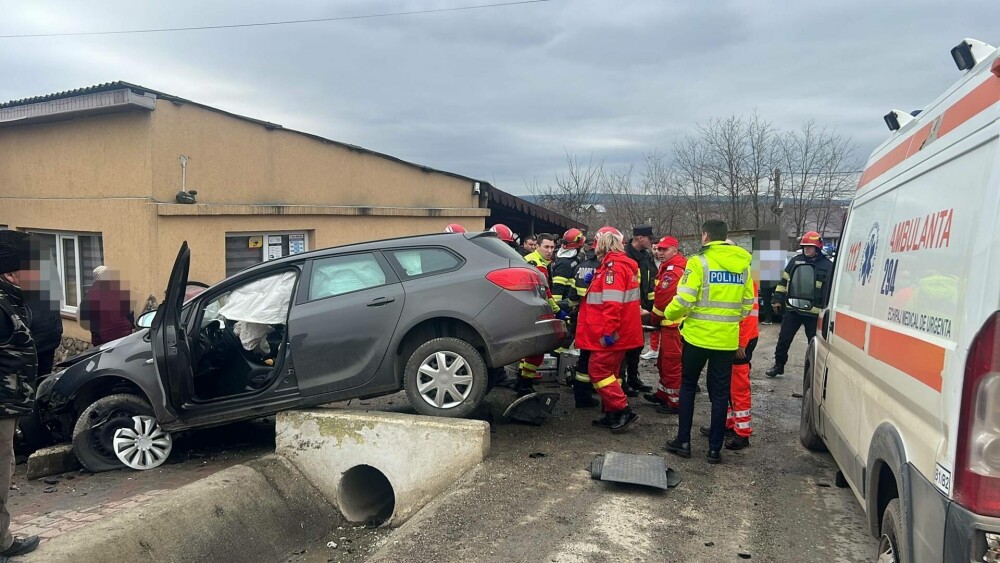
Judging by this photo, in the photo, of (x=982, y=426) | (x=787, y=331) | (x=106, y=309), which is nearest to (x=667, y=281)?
(x=787, y=331)

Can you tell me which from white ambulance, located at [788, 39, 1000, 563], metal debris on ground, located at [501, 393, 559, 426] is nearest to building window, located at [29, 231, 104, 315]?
metal debris on ground, located at [501, 393, 559, 426]

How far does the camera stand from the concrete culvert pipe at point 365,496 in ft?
18.5

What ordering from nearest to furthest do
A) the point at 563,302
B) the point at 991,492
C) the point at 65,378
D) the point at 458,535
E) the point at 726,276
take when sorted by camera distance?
the point at 991,492, the point at 458,535, the point at 726,276, the point at 65,378, the point at 563,302

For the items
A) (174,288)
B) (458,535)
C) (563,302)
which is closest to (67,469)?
(174,288)

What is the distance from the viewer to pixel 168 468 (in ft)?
18.9

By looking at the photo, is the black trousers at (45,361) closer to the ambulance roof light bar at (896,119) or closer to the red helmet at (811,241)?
the ambulance roof light bar at (896,119)

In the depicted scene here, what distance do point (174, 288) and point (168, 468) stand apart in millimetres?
1702

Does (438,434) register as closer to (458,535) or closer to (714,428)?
(458,535)

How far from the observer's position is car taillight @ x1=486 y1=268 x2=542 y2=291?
5414mm

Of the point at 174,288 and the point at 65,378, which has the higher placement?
the point at 174,288

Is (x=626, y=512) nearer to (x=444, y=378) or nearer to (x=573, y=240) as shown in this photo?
(x=444, y=378)

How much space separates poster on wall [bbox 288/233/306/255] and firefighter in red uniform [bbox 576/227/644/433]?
24.0 feet

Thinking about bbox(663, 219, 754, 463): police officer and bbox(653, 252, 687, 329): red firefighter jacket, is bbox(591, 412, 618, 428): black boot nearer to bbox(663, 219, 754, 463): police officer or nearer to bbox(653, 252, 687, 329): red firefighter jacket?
bbox(663, 219, 754, 463): police officer

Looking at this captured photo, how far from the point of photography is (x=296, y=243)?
11711 mm
